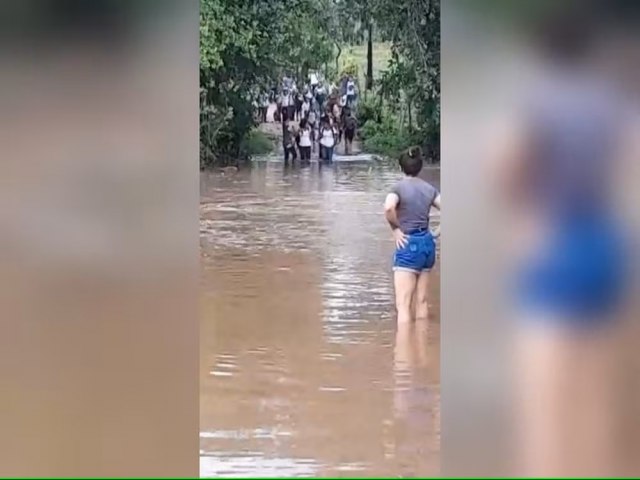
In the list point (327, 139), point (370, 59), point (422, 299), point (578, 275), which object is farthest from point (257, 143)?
point (578, 275)

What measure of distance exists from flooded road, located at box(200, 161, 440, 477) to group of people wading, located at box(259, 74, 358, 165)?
15.1 feet

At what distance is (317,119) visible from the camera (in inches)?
449

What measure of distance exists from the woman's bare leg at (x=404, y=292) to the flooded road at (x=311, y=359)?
67 millimetres

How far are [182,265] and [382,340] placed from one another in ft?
6.23

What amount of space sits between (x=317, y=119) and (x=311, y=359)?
803 cm

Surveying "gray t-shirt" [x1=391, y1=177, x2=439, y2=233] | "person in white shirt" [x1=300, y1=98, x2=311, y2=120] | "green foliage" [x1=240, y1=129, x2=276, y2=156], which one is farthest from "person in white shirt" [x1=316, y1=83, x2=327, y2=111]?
"gray t-shirt" [x1=391, y1=177, x2=439, y2=233]

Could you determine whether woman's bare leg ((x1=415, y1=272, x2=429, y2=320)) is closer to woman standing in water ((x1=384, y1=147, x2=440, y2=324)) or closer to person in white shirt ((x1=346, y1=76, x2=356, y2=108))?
woman standing in water ((x1=384, y1=147, x2=440, y2=324))

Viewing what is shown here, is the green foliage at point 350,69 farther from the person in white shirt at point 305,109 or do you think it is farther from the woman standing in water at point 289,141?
the woman standing in water at point 289,141

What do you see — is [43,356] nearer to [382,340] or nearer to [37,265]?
[37,265]

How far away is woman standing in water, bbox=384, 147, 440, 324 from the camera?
3725 mm

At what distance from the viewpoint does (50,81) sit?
73.6 inches

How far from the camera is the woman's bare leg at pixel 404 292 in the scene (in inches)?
151

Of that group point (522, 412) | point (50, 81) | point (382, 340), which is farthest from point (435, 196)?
point (50, 81)

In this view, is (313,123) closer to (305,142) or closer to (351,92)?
(305,142)
